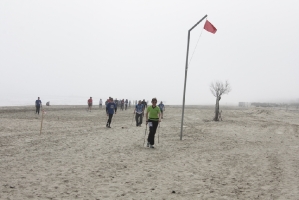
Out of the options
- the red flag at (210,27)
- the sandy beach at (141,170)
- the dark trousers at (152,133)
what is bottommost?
the sandy beach at (141,170)

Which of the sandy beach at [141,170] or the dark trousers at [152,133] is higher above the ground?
the dark trousers at [152,133]

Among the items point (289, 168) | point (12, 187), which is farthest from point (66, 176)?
point (289, 168)

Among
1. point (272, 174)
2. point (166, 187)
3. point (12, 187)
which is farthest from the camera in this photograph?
point (272, 174)

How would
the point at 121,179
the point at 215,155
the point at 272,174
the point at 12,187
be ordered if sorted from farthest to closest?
1. the point at 215,155
2. the point at 272,174
3. the point at 121,179
4. the point at 12,187

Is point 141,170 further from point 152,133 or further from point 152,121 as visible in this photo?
point 152,121

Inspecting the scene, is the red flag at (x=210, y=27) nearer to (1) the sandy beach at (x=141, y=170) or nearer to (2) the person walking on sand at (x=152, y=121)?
(2) the person walking on sand at (x=152, y=121)

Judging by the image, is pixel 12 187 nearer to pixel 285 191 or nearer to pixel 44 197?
pixel 44 197

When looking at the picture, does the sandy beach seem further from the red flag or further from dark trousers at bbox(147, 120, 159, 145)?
the red flag

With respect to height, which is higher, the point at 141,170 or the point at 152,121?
the point at 152,121

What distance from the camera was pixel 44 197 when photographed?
5.46 m

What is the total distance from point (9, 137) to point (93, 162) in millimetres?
6286

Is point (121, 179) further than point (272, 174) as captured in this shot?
No

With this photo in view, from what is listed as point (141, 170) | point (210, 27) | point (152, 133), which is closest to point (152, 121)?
point (152, 133)

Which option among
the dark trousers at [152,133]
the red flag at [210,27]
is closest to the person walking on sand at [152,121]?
the dark trousers at [152,133]
